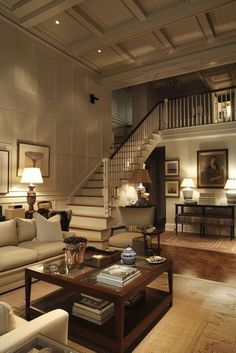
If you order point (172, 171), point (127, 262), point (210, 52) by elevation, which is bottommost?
point (127, 262)

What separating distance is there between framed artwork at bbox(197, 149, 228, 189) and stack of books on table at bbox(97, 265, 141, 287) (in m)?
5.13

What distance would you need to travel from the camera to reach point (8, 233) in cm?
361

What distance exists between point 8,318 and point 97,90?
6.99m

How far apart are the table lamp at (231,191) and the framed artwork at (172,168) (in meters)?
1.50

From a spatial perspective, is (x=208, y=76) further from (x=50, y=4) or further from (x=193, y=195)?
(x=50, y=4)

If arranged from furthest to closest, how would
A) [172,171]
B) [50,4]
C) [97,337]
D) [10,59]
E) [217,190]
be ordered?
[172,171]
[217,190]
[10,59]
[50,4]
[97,337]

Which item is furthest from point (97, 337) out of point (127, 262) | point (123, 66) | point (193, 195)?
point (123, 66)

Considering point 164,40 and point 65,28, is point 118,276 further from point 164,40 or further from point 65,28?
point 164,40

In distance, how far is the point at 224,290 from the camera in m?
3.16

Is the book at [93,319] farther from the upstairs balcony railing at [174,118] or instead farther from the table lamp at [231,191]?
the table lamp at [231,191]

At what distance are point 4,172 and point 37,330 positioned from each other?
3918 millimetres

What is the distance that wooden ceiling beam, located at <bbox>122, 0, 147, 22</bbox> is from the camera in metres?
4.52

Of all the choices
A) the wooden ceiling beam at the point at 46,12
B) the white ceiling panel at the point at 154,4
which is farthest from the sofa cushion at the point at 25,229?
the white ceiling panel at the point at 154,4

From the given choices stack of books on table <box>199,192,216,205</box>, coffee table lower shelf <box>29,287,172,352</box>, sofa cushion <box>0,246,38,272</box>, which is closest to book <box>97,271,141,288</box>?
coffee table lower shelf <box>29,287,172,352</box>
